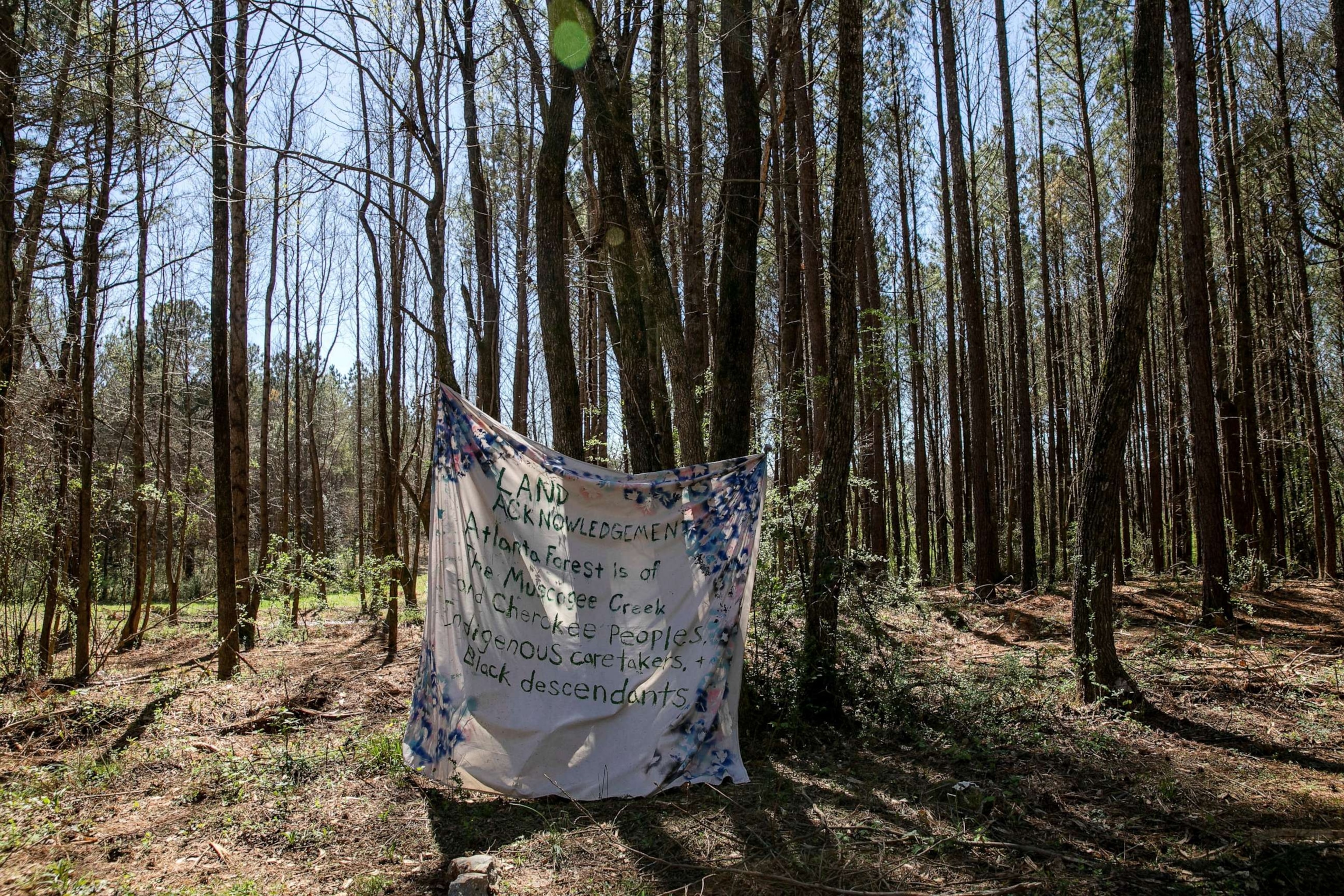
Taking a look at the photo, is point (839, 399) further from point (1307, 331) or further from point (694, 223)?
point (1307, 331)

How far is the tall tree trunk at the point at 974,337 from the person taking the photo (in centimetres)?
1098

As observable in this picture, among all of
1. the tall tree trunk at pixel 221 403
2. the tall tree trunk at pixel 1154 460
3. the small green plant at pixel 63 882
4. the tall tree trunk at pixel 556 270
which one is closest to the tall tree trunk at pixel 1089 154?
the tall tree trunk at pixel 1154 460

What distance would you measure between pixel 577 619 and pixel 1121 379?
14.3 feet

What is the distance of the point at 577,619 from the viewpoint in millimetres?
4367

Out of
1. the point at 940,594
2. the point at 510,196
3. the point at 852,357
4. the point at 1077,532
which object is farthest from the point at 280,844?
the point at 510,196

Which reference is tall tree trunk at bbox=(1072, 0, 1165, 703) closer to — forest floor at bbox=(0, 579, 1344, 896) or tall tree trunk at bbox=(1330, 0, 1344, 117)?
forest floor at bbox=(0, 579, 1344, 896)

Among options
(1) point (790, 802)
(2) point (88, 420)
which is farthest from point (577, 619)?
(2) point (88, 420)

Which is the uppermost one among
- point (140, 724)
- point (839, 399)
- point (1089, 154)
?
point (1089, 154)

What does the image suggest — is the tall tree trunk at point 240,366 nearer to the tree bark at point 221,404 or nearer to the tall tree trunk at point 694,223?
the tree bark at point 221,404

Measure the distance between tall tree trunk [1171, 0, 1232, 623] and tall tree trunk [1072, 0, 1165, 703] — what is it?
316 cm

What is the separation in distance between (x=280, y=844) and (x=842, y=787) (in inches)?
119

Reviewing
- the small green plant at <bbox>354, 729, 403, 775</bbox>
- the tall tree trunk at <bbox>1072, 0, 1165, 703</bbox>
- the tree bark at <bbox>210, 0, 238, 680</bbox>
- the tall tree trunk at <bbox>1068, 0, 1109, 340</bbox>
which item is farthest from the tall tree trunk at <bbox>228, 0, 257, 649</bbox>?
the tall tree trunk at <bbox>1068, 0, 1109, 340</bbox>

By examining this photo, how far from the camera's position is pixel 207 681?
7.87 metres

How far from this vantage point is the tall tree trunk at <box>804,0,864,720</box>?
5.22 metres
